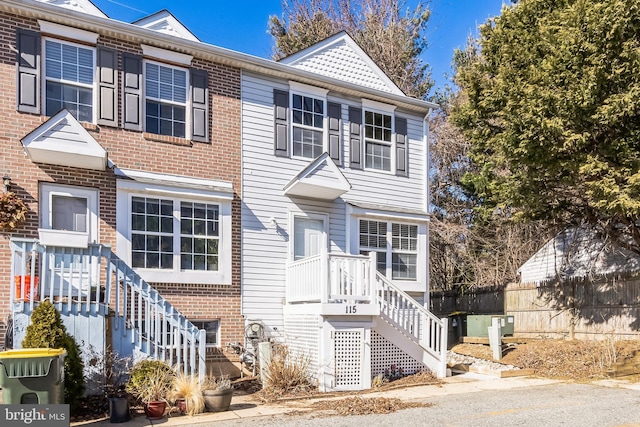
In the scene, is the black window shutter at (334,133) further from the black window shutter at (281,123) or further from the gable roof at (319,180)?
the black window shutter at (281,123)

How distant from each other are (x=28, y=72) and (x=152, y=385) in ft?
20.0

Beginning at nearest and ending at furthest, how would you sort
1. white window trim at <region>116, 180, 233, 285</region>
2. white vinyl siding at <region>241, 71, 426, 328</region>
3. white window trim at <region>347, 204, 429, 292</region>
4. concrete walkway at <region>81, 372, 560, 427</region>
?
concrete walkway at <region>81, 372, 560, 427</region>, white window trim at <region>116, 180, 233, 285</region>, white vinyl siding at <region>241, 71, 426, 328</region>, white window trim at <region>347, 204, 429, 292</region>

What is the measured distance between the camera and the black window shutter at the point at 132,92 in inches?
448

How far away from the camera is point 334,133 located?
45.8 feet

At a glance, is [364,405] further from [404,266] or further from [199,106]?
→ [199,106]

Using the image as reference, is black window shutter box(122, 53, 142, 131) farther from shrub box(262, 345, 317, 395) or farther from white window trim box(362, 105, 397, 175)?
white window trim box(362, 105, 397, 175)

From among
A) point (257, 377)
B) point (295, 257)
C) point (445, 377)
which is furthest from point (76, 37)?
point (445, 377)

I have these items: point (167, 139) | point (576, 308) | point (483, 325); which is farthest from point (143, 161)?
point (576, 308)

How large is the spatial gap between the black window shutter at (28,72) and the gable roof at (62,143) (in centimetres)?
83

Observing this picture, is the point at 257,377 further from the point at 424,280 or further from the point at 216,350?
the point at 424,280

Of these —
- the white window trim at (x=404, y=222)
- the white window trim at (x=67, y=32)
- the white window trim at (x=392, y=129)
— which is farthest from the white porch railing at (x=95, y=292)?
the white window trim at (x=392, y=129)

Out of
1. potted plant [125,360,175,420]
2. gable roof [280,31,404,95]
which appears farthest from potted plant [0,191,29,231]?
gable roof [280,31,404,95]

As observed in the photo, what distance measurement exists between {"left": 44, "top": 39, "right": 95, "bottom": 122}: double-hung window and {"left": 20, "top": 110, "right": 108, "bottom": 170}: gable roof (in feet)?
2.87

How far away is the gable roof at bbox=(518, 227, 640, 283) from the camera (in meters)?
→ 15.4
